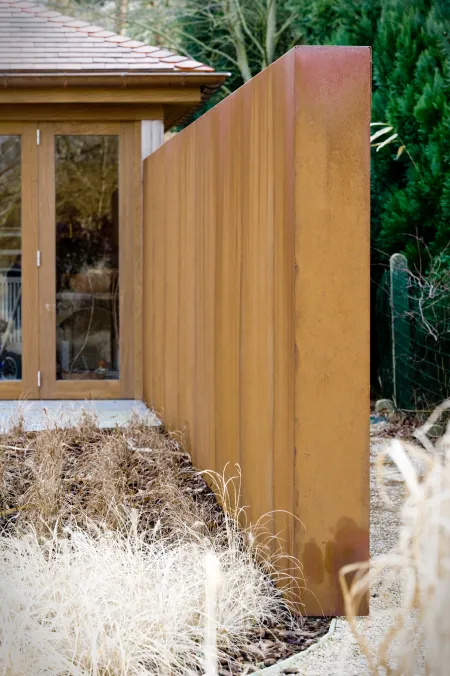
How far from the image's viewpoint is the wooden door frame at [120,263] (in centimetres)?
844

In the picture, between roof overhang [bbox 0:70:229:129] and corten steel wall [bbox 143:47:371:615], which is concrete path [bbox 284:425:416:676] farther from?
roof overhang [bbox 0:70:229:129]

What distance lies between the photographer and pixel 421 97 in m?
8.46

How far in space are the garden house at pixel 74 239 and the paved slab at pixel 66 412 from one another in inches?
9.0

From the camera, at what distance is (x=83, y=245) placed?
8477mm

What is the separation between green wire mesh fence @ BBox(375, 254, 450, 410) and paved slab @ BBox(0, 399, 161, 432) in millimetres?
2358

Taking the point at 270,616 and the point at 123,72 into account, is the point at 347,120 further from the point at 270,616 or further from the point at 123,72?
the point at 123,72

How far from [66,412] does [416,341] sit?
10.3 feet

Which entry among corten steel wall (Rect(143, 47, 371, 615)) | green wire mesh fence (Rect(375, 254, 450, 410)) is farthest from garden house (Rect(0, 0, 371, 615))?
green wire mesh fence (Rect(375, 254, 450, 410))

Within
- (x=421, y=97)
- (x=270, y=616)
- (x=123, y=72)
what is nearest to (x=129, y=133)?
(x=123, y=72)

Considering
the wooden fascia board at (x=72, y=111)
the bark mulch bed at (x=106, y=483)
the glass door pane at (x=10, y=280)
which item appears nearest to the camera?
the bark mulch bed at (x=106, y=483)

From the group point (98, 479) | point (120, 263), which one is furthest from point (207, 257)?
point (120, 263)

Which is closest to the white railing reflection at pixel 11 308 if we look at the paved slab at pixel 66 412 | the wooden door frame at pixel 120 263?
the wooden door frame at pixel 120 263

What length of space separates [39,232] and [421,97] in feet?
11.3

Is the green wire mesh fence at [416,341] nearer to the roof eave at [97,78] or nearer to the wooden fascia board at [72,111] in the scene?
the roof eave at [97,78]
